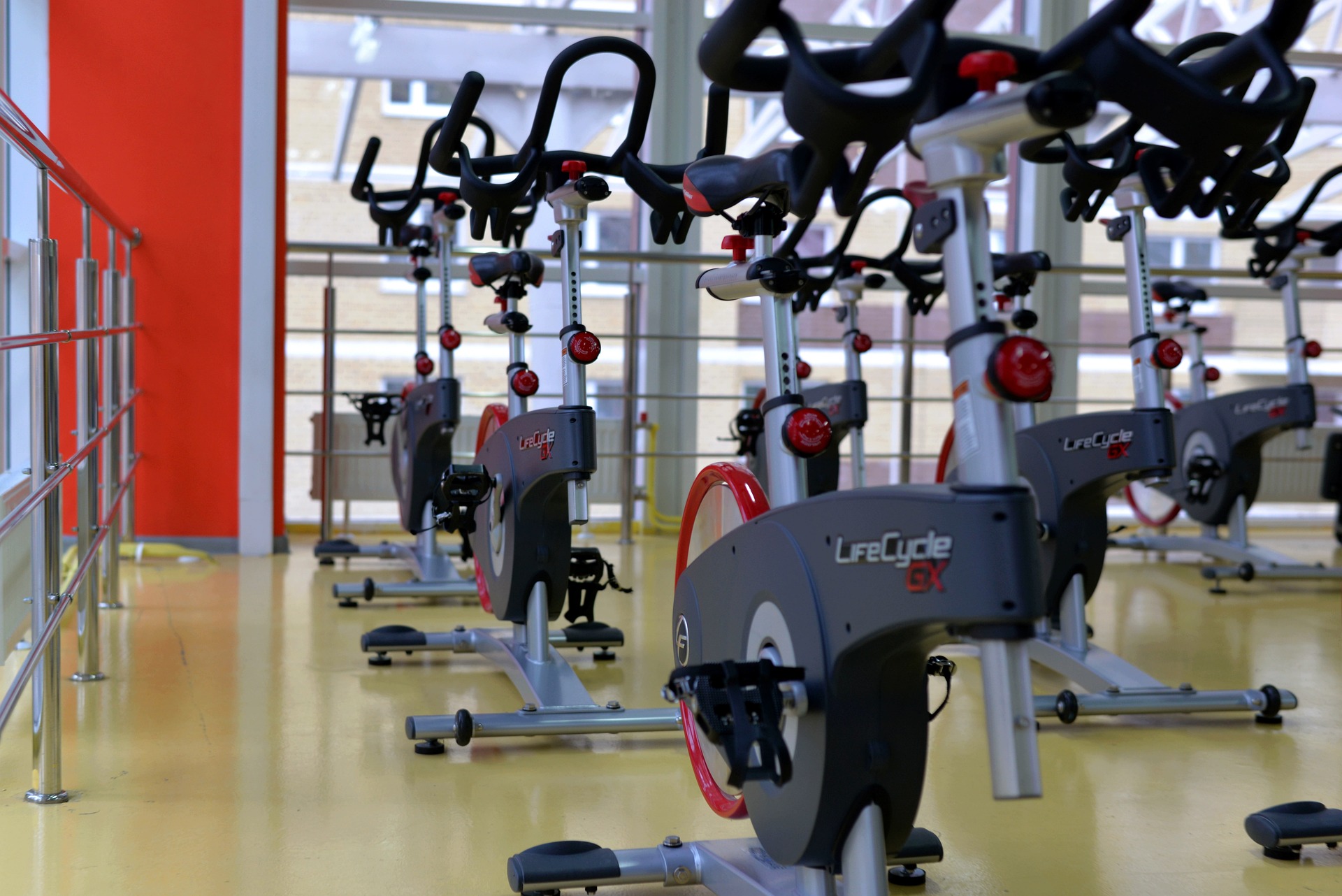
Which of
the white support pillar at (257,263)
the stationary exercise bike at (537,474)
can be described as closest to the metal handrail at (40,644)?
the stationary exercise bike at (537,474)

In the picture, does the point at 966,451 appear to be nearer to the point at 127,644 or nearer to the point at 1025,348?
the point at 1025,348

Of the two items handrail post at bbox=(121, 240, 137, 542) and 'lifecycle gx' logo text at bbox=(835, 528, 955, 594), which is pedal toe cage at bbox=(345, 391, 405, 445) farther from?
'lifecycle gx' logo text at bbox=(835, 528, 955, 594)

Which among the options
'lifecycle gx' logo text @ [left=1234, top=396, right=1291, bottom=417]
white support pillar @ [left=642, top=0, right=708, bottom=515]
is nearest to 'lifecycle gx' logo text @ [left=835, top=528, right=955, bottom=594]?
'lifecycle gx' logo text @ [left=1234, top=396, right=1291, bottom=417]

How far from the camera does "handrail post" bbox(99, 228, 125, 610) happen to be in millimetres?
3379

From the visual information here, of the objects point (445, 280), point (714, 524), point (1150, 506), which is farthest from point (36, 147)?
point (1150, 506)

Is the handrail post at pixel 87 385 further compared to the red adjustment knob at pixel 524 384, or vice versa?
the red adjustment knob at pixel 524 384

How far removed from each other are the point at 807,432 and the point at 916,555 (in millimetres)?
373

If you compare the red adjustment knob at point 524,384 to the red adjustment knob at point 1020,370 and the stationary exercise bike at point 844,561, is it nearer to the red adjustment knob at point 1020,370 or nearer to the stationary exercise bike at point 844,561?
the stationary exercise bike at point 844,561

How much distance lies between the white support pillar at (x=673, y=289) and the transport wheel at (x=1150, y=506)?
2195 millimetres

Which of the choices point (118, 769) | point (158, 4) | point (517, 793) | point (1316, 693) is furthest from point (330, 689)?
point (158, 4)

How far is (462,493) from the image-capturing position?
2908 mm

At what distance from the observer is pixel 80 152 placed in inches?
189

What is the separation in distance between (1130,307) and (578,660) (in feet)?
5.67

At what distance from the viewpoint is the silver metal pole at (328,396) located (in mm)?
5031
